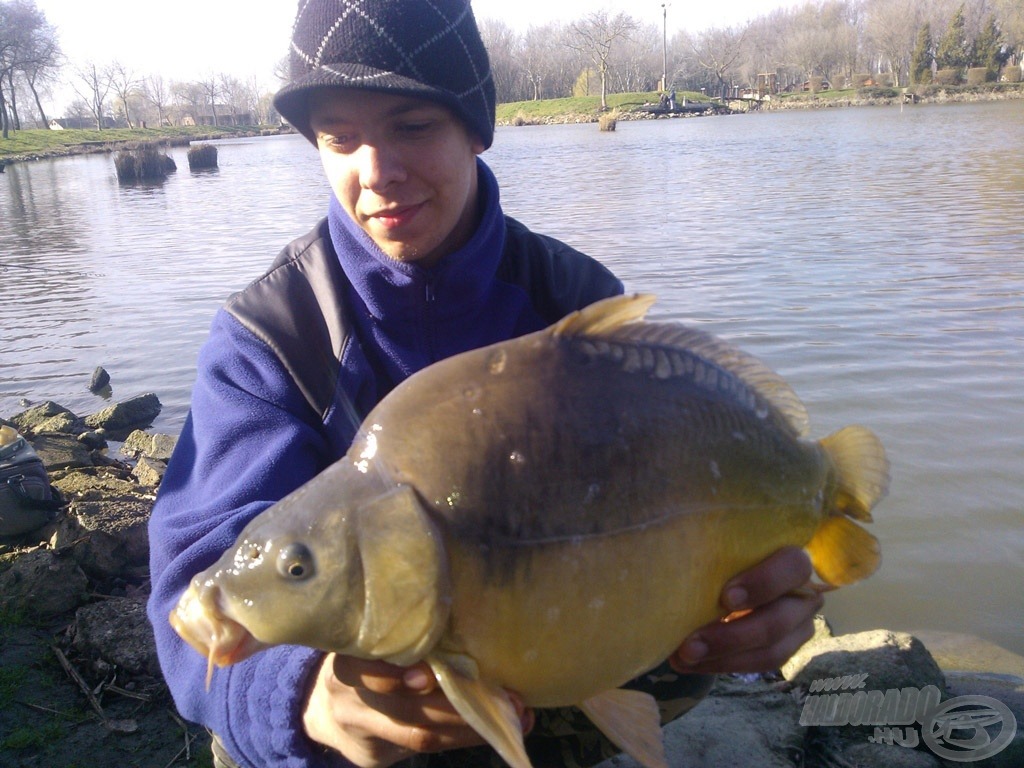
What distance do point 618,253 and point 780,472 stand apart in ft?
35.4

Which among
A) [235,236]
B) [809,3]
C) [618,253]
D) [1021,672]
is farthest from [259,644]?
[809,3]

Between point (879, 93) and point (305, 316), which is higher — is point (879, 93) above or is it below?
above

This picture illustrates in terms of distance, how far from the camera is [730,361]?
5.94 feet

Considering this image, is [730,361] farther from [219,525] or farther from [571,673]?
[219,525]

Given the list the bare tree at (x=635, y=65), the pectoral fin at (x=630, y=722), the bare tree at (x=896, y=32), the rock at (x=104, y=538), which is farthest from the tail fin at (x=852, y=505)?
the bare tree at (x=635, y=65)

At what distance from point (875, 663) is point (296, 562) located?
2.71 metres

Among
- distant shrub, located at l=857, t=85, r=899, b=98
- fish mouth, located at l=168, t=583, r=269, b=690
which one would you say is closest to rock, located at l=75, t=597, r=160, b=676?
fish mouth, located at l=168, t=583, r=269, b=690

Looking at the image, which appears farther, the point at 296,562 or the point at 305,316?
the point at 305,316

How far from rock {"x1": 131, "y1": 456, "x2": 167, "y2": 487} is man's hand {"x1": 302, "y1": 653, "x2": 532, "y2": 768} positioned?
4328 millimetres

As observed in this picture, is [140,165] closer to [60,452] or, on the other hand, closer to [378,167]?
[60,452]

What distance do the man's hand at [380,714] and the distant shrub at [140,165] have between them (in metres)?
38.4

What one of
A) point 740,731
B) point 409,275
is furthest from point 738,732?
point 409,275

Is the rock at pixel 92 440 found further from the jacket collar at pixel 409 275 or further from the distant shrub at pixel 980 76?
the distant shrub at pixel 980 76

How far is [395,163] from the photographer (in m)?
2.29
